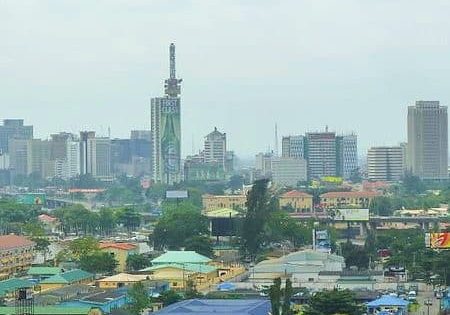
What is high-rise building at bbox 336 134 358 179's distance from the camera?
93438 millimetres

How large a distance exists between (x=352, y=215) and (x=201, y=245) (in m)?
10.5

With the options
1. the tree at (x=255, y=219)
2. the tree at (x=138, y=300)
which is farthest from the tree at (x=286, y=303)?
the tree at (x=255, y=219)

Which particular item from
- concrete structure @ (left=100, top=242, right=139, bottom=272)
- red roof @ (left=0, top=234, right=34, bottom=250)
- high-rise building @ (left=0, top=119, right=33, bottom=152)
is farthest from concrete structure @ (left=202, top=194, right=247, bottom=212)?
high-rise building @ (left=0, top=119, right=33, bottom=152)

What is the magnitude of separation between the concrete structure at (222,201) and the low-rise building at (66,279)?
27.6m

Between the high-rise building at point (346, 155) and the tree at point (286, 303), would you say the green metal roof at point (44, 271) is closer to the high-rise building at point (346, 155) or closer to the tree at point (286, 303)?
the tree at point (286, 303)

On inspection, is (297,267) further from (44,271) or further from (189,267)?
(44,271)

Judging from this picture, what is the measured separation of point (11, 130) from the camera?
123 meters

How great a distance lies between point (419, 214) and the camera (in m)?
54.9

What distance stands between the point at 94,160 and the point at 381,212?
167ft

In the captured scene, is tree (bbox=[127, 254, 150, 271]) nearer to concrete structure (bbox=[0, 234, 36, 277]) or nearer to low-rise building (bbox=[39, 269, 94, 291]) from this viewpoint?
low-rise building (bbox=[39, 269, 94, 291])

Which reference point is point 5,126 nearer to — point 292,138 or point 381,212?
point 292,138

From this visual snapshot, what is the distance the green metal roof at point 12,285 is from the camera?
29.4 meters

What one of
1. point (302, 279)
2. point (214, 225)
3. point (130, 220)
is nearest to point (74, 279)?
point (302, 279)

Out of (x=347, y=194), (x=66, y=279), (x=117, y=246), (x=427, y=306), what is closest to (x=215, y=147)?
(x=347, y=194)
